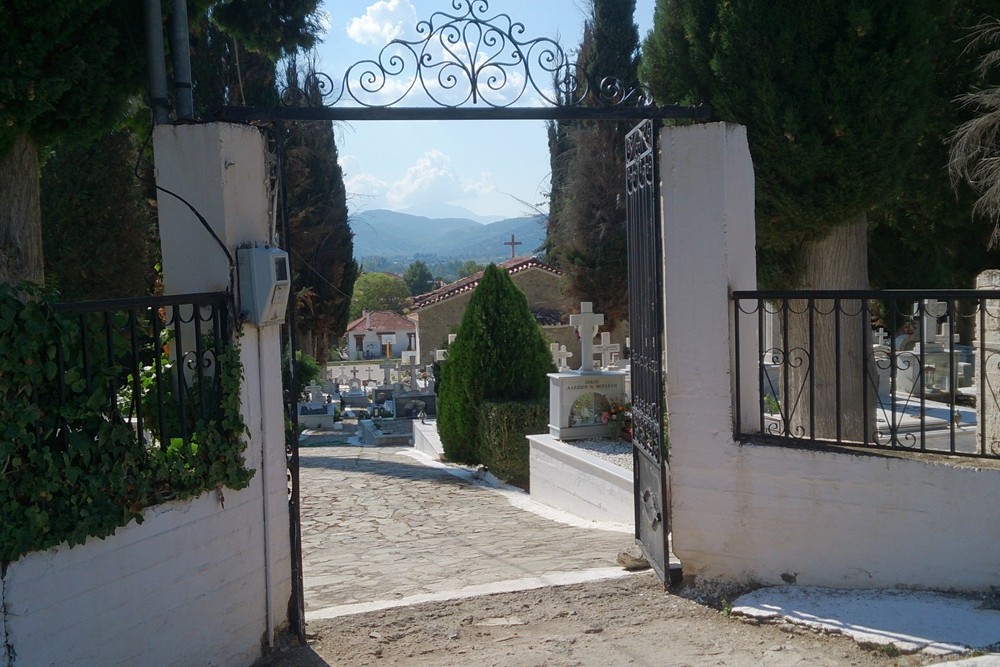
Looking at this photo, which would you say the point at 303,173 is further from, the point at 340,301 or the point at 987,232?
the point at 987,232

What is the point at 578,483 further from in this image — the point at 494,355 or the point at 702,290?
the point at 702,290

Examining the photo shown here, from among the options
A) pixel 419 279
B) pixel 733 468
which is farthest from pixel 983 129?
pixel 419 279

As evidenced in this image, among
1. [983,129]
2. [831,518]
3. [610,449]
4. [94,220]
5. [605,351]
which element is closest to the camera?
[831,518]

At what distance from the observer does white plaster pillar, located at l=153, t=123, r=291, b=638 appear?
445 centimetres

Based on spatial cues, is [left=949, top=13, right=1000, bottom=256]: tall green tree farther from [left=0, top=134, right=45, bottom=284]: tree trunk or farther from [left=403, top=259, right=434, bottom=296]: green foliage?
[left=403, top=259, right=434, bottom=296]: green foliage

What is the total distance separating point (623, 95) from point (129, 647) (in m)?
3.88

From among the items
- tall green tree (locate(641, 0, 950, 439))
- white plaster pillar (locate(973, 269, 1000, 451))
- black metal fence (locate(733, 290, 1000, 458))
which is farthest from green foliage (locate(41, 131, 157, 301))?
white plaster pillar (locate(973, 269, 1000, 451))

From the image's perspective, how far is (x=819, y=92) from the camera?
27.8 ft

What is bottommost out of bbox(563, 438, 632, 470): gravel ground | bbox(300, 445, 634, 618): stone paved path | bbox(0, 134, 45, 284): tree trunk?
bbox(300, 445, 634, 618): stone paved path

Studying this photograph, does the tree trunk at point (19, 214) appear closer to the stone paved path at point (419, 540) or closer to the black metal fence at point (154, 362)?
the black metal fence at point (154, 362)

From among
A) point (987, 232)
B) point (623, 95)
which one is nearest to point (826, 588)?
point (623, 95)

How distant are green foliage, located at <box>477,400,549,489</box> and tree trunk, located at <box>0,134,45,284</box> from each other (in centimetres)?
750

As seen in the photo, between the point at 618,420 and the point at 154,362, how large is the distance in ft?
26.2

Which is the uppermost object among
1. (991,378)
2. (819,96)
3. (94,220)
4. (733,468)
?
(819,96)
